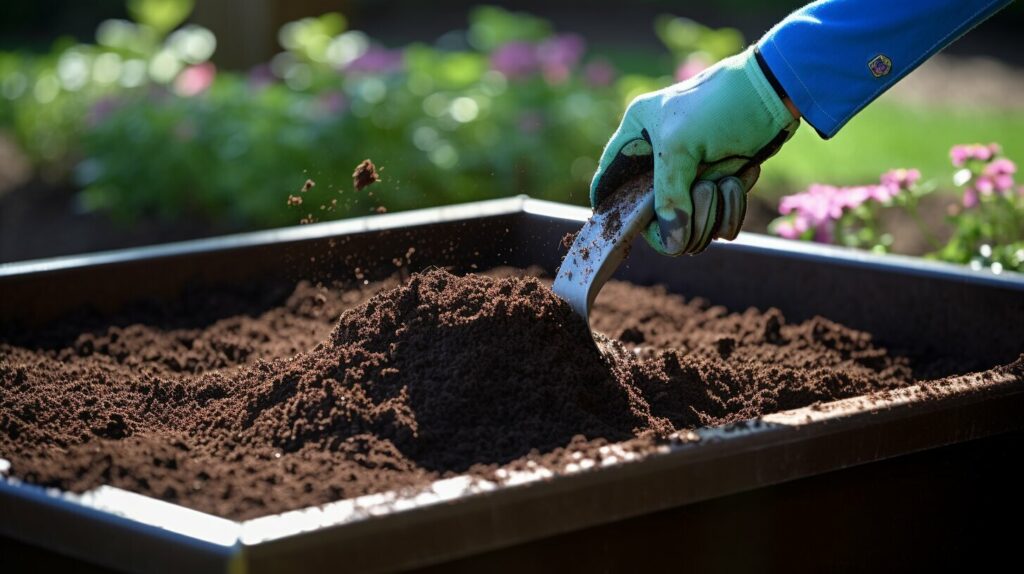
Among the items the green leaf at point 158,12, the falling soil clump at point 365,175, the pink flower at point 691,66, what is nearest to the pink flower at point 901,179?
the falling soil clump at point 365,175

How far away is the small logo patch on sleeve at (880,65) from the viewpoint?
1996 millimetres

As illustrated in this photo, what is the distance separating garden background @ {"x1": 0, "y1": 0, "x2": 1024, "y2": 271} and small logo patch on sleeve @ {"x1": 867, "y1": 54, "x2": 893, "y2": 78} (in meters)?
1.30

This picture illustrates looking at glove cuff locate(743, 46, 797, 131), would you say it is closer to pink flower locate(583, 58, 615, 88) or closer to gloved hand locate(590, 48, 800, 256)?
gloved hand locate(590, 48, 800, 256)

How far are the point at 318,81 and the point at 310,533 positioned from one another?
4165 millimetres

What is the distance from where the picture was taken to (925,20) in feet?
6.51

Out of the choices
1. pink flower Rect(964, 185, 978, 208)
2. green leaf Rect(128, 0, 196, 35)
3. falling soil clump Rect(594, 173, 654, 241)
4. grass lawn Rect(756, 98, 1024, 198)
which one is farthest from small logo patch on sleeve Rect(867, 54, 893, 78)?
green leaf Rect(128, 0, 196, 35)

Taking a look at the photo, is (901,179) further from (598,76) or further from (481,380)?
(598,76)

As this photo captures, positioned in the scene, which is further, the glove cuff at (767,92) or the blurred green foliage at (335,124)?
the blurred green foliage at (335,124)

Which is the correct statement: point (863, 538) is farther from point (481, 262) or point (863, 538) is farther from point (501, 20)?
point (501, 20)

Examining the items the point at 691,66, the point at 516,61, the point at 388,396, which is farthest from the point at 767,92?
the point at 516,61

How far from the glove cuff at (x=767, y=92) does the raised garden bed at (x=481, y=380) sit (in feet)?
1.51

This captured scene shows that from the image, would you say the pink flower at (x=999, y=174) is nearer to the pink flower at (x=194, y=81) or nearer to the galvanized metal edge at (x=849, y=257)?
the galvanized metal edge at (x=849, y=257)

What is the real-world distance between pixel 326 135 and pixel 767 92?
9.96ft

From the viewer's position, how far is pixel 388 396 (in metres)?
1.90
